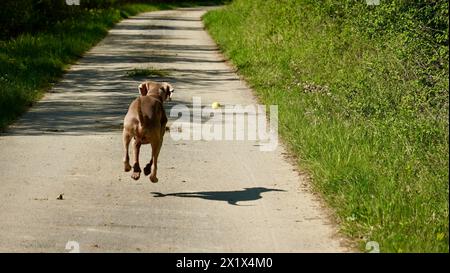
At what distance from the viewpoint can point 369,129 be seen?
35.2 feet

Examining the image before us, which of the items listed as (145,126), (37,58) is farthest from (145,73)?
(145,126)

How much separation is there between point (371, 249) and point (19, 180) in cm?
418

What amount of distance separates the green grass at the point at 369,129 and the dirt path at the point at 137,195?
304mm

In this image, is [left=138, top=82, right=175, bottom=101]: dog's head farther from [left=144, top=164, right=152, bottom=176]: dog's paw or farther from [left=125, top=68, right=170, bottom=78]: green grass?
[left=125, top=68, right=170, bottom=78]: green grass

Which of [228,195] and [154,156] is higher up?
[154,156]

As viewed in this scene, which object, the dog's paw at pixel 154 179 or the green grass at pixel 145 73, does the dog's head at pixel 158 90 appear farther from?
the green grass at pixel 145 73

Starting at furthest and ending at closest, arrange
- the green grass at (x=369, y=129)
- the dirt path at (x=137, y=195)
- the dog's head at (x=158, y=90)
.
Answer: the dog's head at (x=158, y=90), the green grass at (x=369, y=129), the dirt path at (x=137, y=195)

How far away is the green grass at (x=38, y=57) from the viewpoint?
1479 cm

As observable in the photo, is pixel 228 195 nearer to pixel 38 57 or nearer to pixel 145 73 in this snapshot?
pixel 145 73

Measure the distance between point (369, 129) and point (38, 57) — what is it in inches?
463

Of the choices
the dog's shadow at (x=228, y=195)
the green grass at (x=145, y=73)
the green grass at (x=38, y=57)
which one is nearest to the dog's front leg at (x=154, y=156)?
the dog's shadow at (x=228, y=195)

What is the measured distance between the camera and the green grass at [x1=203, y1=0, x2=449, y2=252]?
7.29 meters

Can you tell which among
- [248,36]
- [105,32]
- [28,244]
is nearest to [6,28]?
[105,32]

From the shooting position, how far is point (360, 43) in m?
16.3
